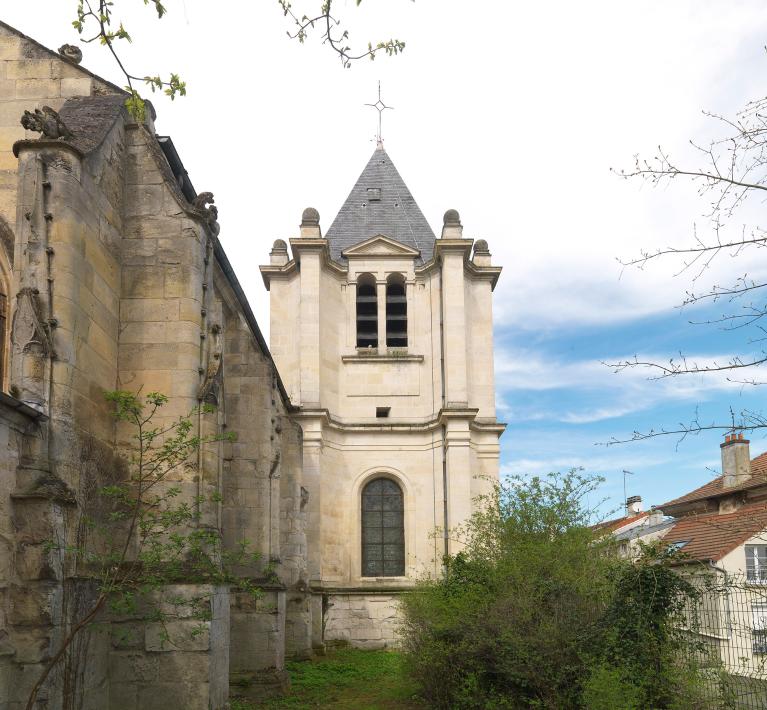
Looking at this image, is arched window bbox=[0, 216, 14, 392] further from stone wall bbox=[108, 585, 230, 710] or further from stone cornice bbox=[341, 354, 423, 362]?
stone cornice bbox=[341, 354, 423, 362]

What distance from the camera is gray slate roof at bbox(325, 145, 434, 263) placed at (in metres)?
29.1

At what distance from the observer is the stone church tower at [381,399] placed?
24531mm

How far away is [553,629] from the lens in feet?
33.3

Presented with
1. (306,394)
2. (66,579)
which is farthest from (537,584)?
(306,394)

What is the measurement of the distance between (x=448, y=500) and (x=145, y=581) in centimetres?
1637

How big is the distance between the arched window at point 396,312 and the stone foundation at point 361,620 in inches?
307

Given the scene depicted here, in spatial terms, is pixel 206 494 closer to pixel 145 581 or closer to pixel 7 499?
pixel 145 581

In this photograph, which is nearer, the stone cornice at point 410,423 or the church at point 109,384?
the church at point 109,384

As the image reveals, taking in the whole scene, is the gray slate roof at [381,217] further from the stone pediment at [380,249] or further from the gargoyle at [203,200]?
the gargoyle at [203,200]

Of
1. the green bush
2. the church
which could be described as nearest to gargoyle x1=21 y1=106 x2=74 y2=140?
the church

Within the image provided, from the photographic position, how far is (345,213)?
1192 inches

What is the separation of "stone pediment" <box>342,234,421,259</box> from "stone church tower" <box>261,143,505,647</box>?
45 millimetres

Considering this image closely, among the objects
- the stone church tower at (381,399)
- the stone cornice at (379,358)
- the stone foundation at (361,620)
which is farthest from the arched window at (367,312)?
the stone foundation at (361,620)

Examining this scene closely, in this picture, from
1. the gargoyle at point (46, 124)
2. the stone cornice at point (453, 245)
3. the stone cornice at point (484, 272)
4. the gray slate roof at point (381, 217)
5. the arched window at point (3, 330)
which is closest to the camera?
the gargoyle at point (46, 124)
